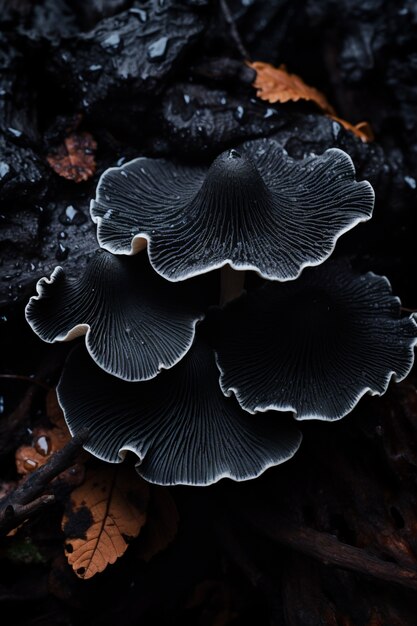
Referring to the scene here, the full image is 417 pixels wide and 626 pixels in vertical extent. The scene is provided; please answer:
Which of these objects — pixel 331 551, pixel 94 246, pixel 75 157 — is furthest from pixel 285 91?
pixel 331 551

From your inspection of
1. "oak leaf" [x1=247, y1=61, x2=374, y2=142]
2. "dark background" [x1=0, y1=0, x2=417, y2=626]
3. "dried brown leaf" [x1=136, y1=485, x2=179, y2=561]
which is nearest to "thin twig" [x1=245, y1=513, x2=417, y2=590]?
"dark background" [x1=0, y1=0, x2=417, y2=626]

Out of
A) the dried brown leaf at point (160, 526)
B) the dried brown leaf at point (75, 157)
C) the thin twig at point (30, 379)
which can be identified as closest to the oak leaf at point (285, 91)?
the dried brown leaf at point (75, 157)

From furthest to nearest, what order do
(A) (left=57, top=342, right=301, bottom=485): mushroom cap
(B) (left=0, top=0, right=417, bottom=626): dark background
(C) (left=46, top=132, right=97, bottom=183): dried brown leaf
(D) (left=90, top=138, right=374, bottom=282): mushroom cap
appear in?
(C) (left=46, top=132, right=97, bottom=183): dried brown leaf < (B) (left=0, top=0, right=417, bottom=626): dark background < (A) (left=57, top=342, right=301, bottom=485): mushroom cap < (D) (left=90, top=138, right=374, bottom=282): mushroom cap

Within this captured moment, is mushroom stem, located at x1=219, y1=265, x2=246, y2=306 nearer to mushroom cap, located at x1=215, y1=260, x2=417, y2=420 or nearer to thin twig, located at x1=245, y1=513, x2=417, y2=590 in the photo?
mushroom cap, located at x1=215, y1=260, x2=417, y2=420

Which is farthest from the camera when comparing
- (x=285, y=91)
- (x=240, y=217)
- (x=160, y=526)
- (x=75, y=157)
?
(x=285, y=91)

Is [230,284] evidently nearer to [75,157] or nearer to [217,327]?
[217,327]

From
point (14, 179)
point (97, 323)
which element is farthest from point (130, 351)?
point (14, 179)

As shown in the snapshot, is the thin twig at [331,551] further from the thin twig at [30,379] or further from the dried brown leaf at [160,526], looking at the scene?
the thin twig at [30,379]
